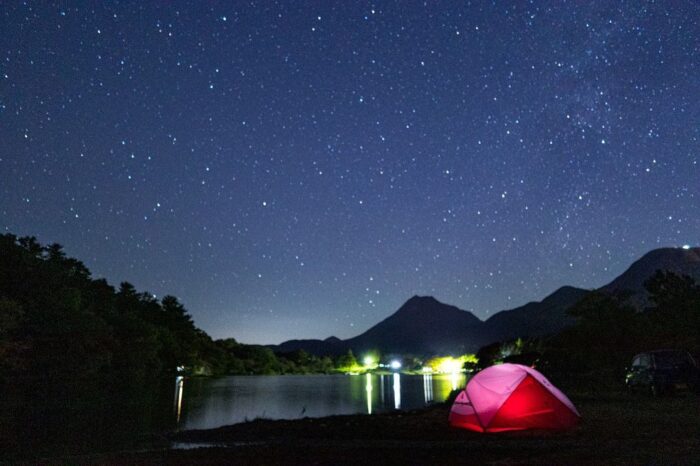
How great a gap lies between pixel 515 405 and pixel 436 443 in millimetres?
3421

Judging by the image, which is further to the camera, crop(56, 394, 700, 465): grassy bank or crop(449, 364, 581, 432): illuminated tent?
crop(449, 364, 581, 432): illuminated tent

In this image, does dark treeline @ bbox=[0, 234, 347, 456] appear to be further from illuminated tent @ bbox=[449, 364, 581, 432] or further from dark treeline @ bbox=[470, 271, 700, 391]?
dark treeline @ bbox=[470, 271, 700, 391]

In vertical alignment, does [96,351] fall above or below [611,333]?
below

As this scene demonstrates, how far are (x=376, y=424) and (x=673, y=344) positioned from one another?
39.2 m

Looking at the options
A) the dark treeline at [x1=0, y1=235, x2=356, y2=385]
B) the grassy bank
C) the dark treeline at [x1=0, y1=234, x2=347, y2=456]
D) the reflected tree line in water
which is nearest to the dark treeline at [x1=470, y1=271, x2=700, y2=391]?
the reflected tree line in water

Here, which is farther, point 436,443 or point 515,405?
Answer: point 515,405

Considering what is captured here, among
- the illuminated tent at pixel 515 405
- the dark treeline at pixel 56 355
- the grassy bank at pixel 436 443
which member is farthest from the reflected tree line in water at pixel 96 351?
the illuminated tent at pixel 515 405

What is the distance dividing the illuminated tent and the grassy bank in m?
0.56

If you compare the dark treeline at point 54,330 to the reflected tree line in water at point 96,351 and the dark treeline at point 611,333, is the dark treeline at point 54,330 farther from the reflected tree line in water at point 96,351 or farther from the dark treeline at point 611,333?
the dark treeline at point 611,333

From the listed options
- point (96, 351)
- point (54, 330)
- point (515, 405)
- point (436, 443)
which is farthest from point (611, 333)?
point (54, 330)

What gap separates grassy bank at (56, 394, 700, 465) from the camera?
476 inches

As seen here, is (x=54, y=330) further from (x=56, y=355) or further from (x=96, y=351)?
(x=96, y=351)

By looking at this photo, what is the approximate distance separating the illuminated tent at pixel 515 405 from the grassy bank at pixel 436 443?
56 cm

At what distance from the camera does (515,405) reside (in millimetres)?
16922
